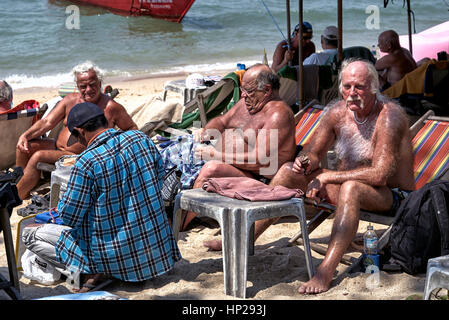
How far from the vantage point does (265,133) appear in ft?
14.9

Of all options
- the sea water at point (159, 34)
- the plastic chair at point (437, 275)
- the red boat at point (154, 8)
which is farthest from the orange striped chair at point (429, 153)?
the red boat at point (154, 8)

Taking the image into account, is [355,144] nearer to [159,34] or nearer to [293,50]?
[293,50]

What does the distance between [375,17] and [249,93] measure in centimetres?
2170

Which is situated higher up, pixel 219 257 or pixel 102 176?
pixel 102 176

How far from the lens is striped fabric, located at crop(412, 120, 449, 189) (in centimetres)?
454

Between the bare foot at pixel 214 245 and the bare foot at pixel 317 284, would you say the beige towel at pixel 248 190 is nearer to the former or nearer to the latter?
the bare foot at pixel 317 284

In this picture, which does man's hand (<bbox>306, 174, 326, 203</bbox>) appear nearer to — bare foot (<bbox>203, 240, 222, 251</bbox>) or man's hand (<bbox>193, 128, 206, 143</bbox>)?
bare foot (<bbox>203, 240, 222, 251</bbox>)

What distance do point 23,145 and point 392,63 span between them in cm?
441

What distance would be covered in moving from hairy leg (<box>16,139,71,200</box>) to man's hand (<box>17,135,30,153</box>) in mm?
59

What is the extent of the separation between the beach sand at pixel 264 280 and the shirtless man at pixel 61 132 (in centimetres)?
121

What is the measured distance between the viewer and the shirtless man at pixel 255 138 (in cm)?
451
